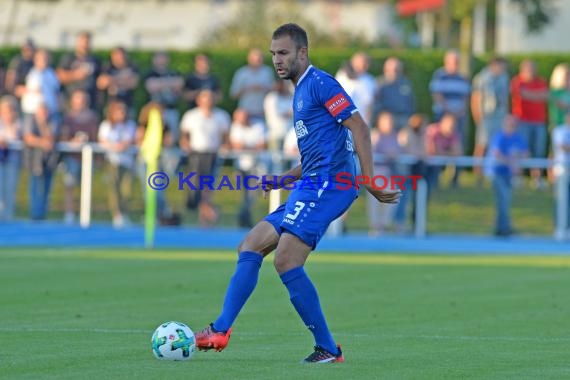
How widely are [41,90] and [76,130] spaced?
3.45 feet

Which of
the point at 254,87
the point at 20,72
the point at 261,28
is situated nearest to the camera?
the point at 254,87

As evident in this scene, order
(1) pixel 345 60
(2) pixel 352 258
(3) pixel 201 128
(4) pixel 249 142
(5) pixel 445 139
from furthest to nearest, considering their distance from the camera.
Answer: (1) pixel 345 60 < (5) pixel 445 139 < (4) pixel 249 142 < (3) pixel 201 128 < (2) pixel 352 258

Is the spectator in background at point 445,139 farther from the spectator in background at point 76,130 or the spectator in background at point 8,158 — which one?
the spectator in background at point 8,158

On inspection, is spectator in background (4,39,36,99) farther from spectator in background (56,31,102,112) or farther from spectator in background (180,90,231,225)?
spectator in background (180,90,231,225)

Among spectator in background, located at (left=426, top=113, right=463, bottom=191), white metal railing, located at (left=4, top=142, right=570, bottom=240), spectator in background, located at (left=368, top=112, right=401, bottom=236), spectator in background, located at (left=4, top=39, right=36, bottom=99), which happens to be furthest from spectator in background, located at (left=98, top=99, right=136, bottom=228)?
spectator in background, located at (left=426, top=113, right=463, bottom=191)

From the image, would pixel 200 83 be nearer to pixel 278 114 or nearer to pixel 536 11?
pixel 278 114

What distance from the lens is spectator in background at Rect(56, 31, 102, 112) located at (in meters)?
25.5

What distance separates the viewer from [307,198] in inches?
369

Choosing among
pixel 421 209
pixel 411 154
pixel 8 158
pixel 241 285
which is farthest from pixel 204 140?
pixel 241 285

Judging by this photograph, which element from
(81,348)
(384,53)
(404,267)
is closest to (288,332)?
(81,348)

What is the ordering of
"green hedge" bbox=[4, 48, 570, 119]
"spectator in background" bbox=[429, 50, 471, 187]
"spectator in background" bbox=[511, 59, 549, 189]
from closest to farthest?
"spectator in background" bbox=[429, 50, 471, 187], "spectator in background" bbox=[511, 59, 549, 189], "green hedge" bbox=[4, 48, 570, 119]

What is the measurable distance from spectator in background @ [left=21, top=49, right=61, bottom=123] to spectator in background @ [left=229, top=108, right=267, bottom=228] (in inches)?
121

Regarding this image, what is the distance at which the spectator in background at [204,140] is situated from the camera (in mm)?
23844

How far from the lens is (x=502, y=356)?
981 cm
